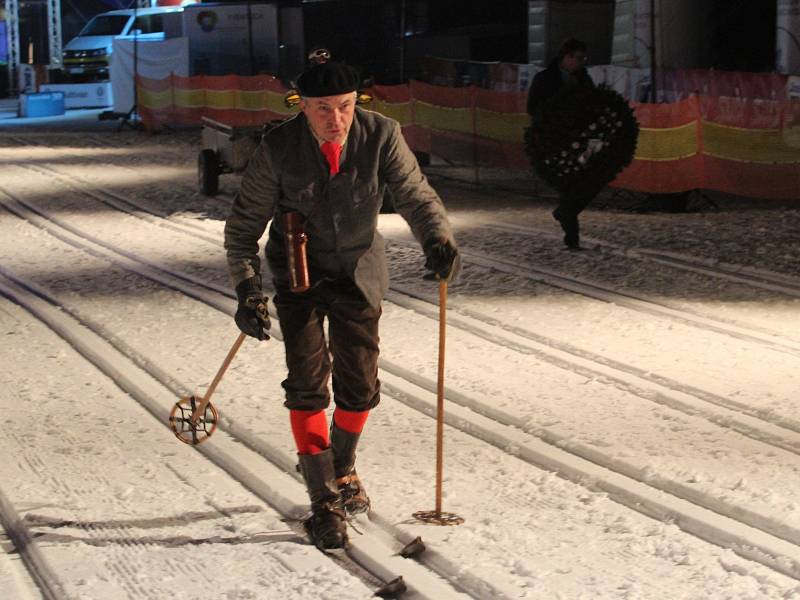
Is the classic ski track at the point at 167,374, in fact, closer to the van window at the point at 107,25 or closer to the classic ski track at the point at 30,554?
the classic ski track at the point at 30,554

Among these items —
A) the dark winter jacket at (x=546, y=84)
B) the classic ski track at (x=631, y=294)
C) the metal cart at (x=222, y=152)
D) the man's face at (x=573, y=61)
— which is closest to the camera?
A: the classic ski track at (x=631, y=294)

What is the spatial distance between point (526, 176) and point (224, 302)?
33.6 feet

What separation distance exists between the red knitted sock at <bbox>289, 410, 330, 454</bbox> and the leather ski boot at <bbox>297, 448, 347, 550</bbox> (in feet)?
0.09

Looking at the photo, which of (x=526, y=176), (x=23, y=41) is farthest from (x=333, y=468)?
(x=23, y=41)

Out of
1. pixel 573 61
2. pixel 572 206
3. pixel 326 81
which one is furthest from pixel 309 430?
pixel 573 61

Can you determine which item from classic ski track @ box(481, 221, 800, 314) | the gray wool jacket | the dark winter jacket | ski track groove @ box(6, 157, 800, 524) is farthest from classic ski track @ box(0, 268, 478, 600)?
the dark winter jacket

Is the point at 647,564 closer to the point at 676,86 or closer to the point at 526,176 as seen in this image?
the point at 676,86

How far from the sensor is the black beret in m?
5.35

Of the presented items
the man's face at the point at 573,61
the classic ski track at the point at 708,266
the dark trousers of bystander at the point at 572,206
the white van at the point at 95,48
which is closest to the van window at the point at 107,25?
the white van at the point at 95,48

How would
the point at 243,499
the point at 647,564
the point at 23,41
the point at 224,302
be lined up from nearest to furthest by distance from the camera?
the point at 647,564
the point at 243,499
the point at 224,302
the point at 23,41

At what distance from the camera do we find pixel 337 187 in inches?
217

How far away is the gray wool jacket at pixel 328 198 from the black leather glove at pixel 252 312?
2.8 inches

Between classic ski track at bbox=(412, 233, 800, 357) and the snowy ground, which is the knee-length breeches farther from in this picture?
classic ski track at bbox=(412, 233, 800, 357)

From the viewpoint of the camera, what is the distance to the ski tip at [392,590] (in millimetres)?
5035
